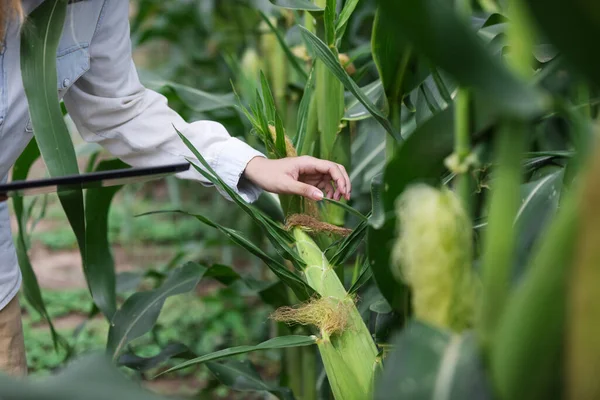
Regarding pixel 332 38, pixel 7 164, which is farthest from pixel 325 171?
pixel 7 164

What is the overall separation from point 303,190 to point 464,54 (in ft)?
1.37

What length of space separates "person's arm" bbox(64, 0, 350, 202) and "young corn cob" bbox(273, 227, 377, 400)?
0.50 ft

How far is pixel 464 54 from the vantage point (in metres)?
0.34

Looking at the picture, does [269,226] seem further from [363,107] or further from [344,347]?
[363,107]

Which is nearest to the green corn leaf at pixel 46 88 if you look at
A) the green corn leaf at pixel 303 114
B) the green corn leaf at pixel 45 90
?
the green corn leaf at pixel 45 90

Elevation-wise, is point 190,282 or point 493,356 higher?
point 493,356

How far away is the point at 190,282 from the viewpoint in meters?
1.04

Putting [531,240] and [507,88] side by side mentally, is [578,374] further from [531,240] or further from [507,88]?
[531,240]

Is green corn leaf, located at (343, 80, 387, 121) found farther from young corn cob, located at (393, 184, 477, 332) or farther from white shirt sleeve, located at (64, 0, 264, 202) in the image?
young corn cob, located at (393, 184, 477, 332)

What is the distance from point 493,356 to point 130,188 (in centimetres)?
221

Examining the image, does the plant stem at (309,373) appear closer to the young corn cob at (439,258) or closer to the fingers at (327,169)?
the fingers at (327,169)

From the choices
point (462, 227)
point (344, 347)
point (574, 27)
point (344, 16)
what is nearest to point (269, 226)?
point (344, 347)

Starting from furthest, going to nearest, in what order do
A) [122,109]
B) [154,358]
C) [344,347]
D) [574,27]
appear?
[154,358]
[122,109]
[344,347]
[574,27]

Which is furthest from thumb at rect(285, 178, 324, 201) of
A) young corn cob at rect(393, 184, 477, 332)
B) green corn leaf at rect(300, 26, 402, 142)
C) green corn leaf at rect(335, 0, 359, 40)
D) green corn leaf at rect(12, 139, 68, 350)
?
green corn leaf at rect(12, 139, 68, 350)
